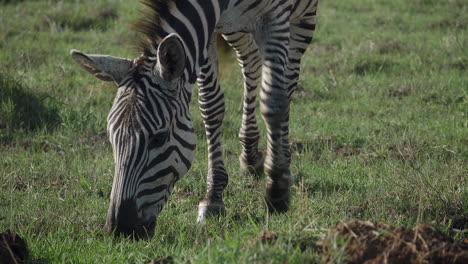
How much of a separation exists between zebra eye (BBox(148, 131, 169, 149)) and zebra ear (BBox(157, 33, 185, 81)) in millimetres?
357

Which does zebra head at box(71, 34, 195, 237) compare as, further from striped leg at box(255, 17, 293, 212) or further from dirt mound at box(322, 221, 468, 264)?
dirt mound at box(322, 221, 468, 264)

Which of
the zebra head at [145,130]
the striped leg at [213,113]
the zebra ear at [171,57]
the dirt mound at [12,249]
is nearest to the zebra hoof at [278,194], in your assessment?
→ the striped leg at [213,113]

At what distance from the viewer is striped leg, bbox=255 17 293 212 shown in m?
5.75

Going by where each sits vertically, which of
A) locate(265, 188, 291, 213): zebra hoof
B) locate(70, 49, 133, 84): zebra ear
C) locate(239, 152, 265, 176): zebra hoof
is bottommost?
locate(239, 152, 265, 176): zebra hoof

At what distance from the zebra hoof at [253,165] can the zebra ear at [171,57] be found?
2.28 metres

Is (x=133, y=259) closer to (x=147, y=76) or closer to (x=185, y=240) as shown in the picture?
(x=185, y=240)

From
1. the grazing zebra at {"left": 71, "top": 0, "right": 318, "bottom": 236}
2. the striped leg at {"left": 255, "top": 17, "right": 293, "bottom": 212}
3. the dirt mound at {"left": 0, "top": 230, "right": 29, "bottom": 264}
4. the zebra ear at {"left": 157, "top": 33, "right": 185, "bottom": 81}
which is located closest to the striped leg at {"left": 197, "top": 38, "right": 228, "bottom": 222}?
the grazing zebra at {"left": 71, "top": 0, "right": 318, "bottom": 236}

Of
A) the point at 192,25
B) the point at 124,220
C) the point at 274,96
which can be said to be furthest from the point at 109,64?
the point at 274,96

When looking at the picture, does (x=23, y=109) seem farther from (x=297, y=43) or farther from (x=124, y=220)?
(x=124, y=220)

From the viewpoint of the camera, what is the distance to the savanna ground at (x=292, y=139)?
4801 mm

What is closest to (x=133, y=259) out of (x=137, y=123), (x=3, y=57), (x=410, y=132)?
(x=137, y=123)

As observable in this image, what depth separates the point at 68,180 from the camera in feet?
21.0

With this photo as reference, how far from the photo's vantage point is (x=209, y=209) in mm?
5734

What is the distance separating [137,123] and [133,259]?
2.69ft
